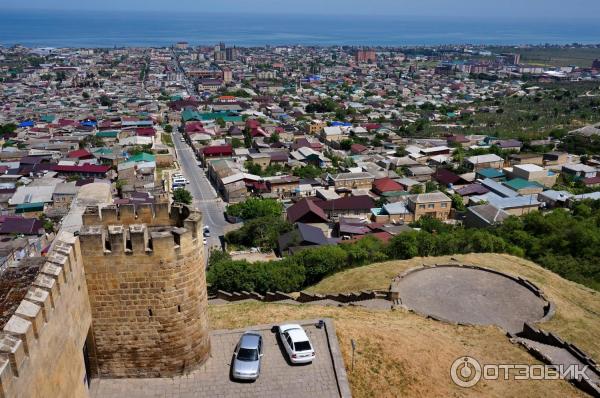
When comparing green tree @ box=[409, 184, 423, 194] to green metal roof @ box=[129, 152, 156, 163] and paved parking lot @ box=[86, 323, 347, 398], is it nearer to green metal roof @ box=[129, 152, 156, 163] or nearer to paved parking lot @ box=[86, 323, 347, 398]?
green metal roof @ box=[129, 152, 156, 163]

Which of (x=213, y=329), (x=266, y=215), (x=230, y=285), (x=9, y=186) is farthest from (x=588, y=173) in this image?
(x=9, y=186)

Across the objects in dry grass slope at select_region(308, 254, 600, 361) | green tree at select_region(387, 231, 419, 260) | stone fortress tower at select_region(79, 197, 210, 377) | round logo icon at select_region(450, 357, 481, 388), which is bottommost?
A: green tree at select_region(387, 231, 419, 260)

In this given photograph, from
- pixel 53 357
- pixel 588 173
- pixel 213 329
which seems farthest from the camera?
pixel 588 173

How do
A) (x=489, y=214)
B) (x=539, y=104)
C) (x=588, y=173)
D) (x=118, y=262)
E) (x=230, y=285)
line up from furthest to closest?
(x=539, y=104) → (x=588, y=173) → (x=489, y=214) → (x=230, y=285) → (x=118, y=262)

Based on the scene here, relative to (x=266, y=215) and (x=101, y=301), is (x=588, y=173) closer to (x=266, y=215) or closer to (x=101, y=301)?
(x=266, y=215)

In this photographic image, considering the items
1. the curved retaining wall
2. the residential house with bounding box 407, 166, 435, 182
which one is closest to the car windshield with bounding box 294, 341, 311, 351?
the curved retaining wall

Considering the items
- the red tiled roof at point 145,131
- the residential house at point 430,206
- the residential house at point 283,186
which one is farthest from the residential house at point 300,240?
the red tiled roof at point 145,131

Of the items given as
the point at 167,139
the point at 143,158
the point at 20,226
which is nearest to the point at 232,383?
the point at 20,226
